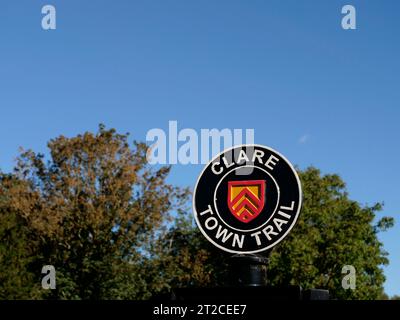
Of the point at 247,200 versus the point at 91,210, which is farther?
the point at 91,210

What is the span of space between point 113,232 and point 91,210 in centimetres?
325

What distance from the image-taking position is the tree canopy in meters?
50.3

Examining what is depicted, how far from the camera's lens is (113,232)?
52031 millimetres

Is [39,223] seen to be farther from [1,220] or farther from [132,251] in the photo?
[132,251]

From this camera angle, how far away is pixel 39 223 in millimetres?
49750

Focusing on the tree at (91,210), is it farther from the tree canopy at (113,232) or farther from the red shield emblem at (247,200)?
the red shield emblem at (247,200)

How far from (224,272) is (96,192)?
13792 mm

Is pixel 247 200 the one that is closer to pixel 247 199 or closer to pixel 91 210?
pixel 247 199

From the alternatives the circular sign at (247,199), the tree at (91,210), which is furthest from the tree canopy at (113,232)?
the circular sign at (247,199)

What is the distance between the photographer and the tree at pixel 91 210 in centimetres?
5034

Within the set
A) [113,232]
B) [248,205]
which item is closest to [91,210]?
[113,232]

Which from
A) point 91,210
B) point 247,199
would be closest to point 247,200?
point 247,199

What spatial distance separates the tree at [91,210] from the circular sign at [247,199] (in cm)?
4134
